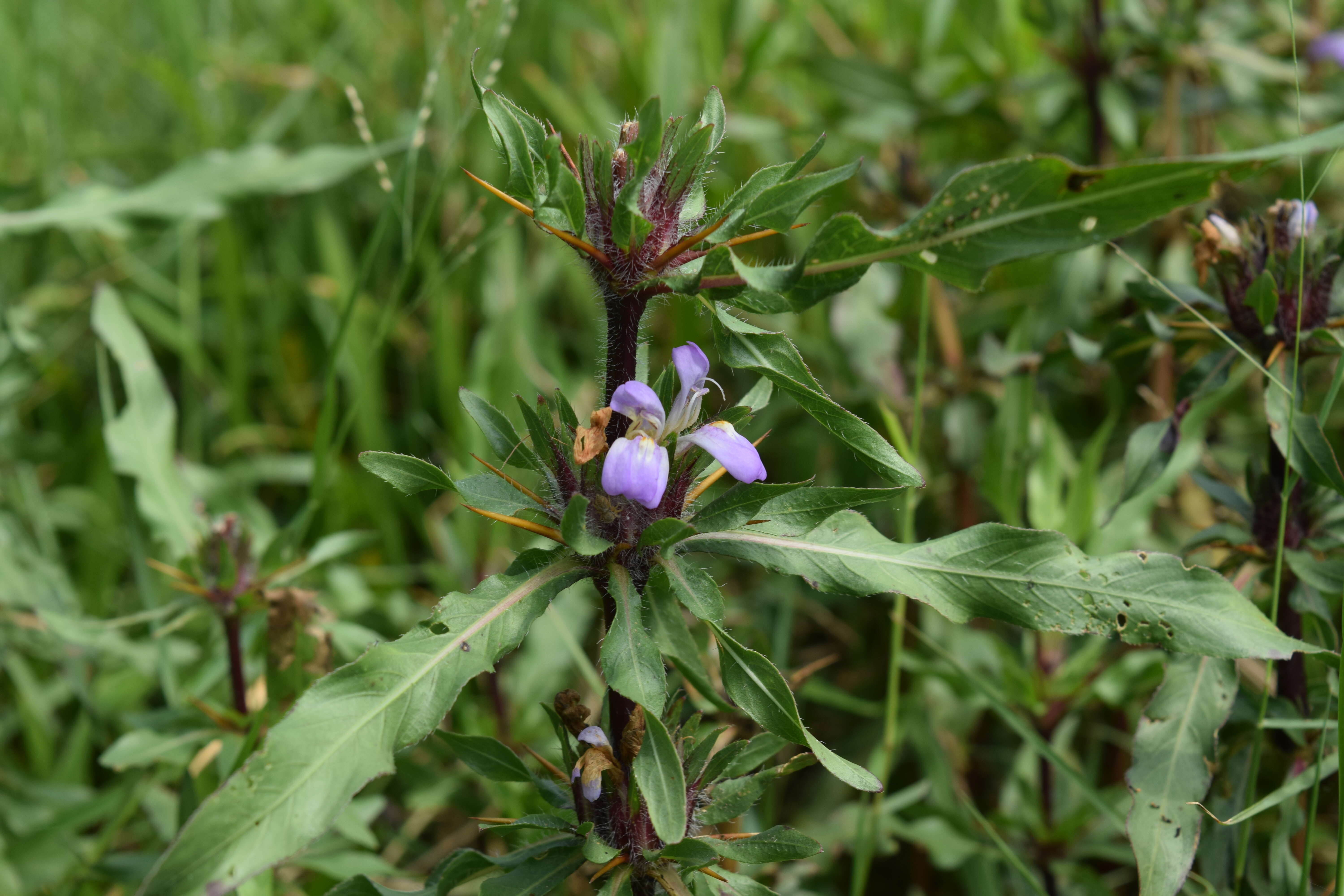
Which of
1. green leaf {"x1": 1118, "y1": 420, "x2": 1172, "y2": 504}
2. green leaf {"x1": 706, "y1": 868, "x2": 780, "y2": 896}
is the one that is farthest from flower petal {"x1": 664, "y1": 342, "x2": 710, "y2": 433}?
green leaf {"x1": 1118, "y1": 420, "x2": 1172, "y2": 504}

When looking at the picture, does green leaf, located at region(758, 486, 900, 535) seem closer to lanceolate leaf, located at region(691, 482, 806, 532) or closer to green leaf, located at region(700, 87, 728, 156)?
lanceolate leaf, located at region(691, 482, 806, 532)

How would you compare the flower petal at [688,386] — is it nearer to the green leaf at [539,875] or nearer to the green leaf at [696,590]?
the green leaf at [696,590]

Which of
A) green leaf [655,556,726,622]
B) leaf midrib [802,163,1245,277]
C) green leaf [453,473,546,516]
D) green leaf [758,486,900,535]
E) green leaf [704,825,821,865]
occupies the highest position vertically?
leaf midrib [802,163,1245,277]

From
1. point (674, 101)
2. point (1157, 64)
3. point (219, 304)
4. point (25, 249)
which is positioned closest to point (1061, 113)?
point (1157, 64)

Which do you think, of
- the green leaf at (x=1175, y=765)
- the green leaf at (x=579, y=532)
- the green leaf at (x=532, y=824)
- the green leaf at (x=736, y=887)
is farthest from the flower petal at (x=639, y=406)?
the green leaf at (x=1175, y=765)

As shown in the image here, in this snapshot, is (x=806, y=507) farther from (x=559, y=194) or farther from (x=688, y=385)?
(x=559, y=194)

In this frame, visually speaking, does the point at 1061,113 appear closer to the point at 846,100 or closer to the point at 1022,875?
the point at 846,100

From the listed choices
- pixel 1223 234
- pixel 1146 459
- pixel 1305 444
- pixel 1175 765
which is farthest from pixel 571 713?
pixel 1223 234
